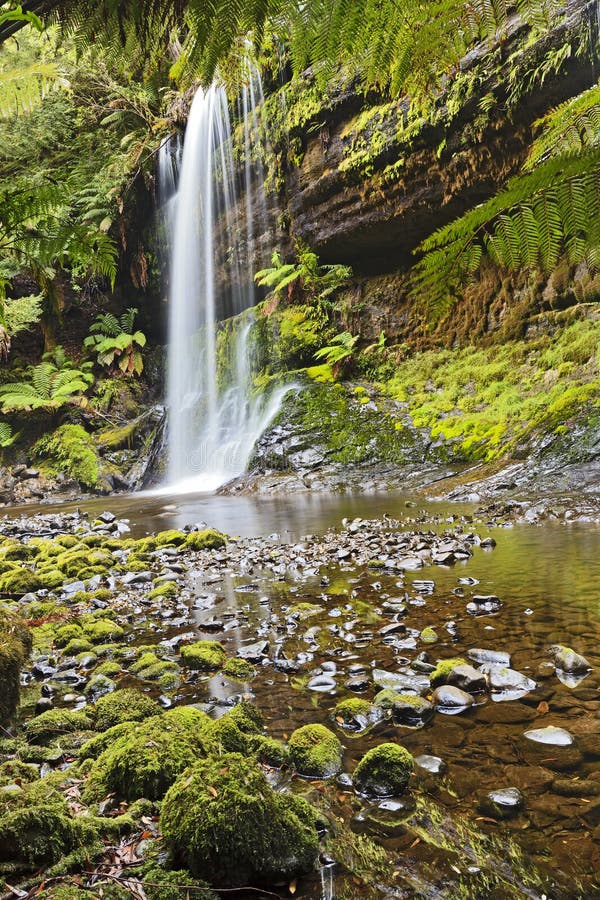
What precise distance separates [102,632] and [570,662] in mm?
2851

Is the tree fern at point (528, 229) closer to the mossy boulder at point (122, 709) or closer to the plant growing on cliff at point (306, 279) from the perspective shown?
the mossy boulder at point (122, 709)

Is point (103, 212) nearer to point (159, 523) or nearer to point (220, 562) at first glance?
point (159, 523)

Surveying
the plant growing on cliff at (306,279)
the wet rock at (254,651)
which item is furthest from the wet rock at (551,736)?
the plant growing on cliff at (306,279)

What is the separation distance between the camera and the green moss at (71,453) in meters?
17.1

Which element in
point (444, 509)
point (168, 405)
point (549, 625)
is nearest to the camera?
point (549, 625)

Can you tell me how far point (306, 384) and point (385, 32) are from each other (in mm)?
13892

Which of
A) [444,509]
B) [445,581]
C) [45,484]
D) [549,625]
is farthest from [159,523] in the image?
[45,484]

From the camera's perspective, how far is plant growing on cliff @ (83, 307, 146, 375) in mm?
20531

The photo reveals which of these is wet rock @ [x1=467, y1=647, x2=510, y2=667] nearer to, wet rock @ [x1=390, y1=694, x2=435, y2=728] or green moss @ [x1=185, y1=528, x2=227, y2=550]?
wet rock @ [x1=390, y1=694, x2=435, y2=728]

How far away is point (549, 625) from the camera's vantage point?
3164mm

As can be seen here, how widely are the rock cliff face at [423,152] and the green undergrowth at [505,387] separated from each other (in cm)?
400

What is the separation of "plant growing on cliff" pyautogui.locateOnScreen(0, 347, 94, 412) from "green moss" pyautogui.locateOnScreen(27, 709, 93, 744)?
17.7 meters

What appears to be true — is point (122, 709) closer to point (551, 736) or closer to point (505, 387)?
point (551, 736)

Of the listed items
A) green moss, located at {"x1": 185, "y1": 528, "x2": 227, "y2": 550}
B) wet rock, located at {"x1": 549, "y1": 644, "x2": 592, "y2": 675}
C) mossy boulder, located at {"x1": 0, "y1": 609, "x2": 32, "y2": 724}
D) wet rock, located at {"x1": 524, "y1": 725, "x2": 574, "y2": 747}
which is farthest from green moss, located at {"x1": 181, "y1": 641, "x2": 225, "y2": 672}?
green moss, located at {"x1": 185, "y1": 528, "x2": 227, "y2": 550}
